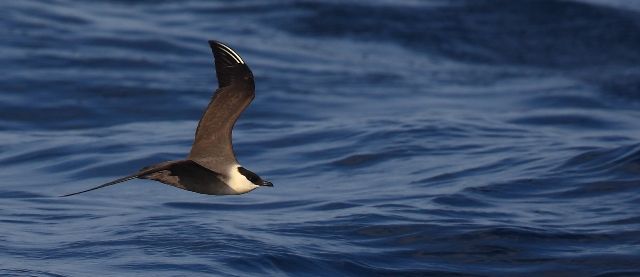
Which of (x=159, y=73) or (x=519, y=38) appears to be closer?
(x=159, y=73)

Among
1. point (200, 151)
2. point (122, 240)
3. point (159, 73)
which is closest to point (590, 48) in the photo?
point (159, 73)

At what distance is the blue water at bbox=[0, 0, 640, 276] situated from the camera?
36.4 ft

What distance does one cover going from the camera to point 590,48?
20.7 metres

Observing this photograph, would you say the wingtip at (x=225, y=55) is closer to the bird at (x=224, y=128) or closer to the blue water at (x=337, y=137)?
the bird at (x=224, y=128)

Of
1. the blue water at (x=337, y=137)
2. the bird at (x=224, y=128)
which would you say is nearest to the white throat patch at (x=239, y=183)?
the bird at (x=224, y=128)

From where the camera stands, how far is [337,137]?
15.8 metres

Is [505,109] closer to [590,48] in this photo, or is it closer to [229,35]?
[590,48]

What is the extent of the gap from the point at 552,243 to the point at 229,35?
1071 cm

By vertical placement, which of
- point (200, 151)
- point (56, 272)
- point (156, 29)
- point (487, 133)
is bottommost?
point (56, 272)

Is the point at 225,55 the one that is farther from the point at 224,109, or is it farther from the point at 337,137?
the point at 337,137

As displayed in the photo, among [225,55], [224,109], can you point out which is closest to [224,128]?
[224,109]

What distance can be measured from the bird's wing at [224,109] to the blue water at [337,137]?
179cm

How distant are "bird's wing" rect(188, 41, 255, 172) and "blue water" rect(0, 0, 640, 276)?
179cm

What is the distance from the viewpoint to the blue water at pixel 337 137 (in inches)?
436
